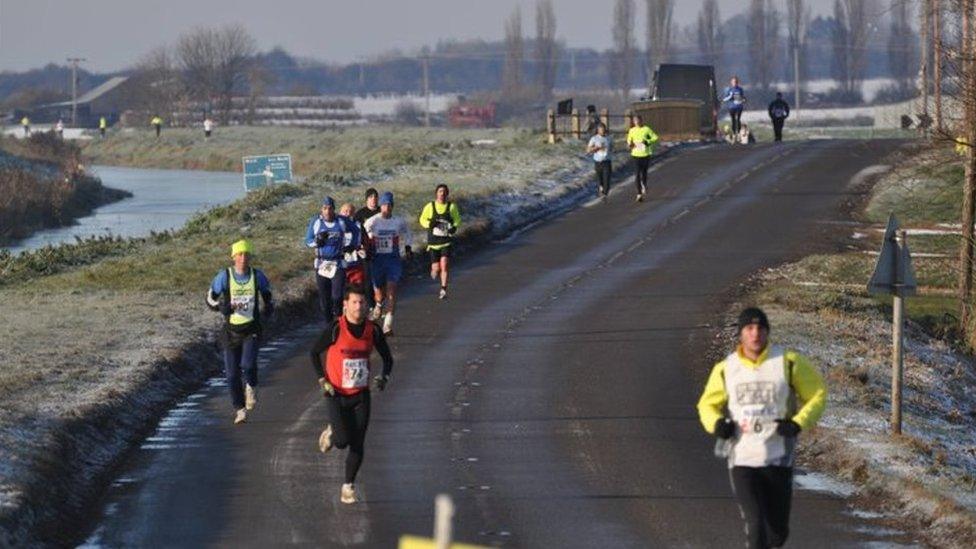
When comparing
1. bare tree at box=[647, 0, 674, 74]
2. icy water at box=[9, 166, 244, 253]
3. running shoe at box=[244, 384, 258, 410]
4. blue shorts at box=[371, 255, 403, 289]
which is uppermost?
bare tree at box=[647, 0, 674, 74]

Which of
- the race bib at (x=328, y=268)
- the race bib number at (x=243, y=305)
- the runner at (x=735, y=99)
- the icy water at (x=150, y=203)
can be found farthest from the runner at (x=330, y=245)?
the runner at (x=735, y=99)

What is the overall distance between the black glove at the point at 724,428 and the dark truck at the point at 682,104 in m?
46.7

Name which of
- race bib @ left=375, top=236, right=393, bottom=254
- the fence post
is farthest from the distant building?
race bib @ left=375, top=236, right=393, bottom=254

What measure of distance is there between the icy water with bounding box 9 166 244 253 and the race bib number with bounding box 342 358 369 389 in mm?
35140

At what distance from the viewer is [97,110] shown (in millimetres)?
199250

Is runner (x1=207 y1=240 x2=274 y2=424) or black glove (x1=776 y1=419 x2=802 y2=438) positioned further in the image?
runner (x1=207 y1=240 x2=274 y2=424)

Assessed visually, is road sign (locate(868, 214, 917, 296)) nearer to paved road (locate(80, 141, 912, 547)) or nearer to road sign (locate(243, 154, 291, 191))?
paved road (locate(80, 141, 912, 547))

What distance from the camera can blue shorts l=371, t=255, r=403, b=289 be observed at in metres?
24.4

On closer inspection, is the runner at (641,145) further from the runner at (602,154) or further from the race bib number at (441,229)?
the race bib number at (441,229)

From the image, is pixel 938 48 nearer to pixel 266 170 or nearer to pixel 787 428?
pixel 787 428

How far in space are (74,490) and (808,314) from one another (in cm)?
1331

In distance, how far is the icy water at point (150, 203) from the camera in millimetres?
54875

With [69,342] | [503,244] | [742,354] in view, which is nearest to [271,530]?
[742,354]

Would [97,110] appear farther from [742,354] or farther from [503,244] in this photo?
[742,354]
